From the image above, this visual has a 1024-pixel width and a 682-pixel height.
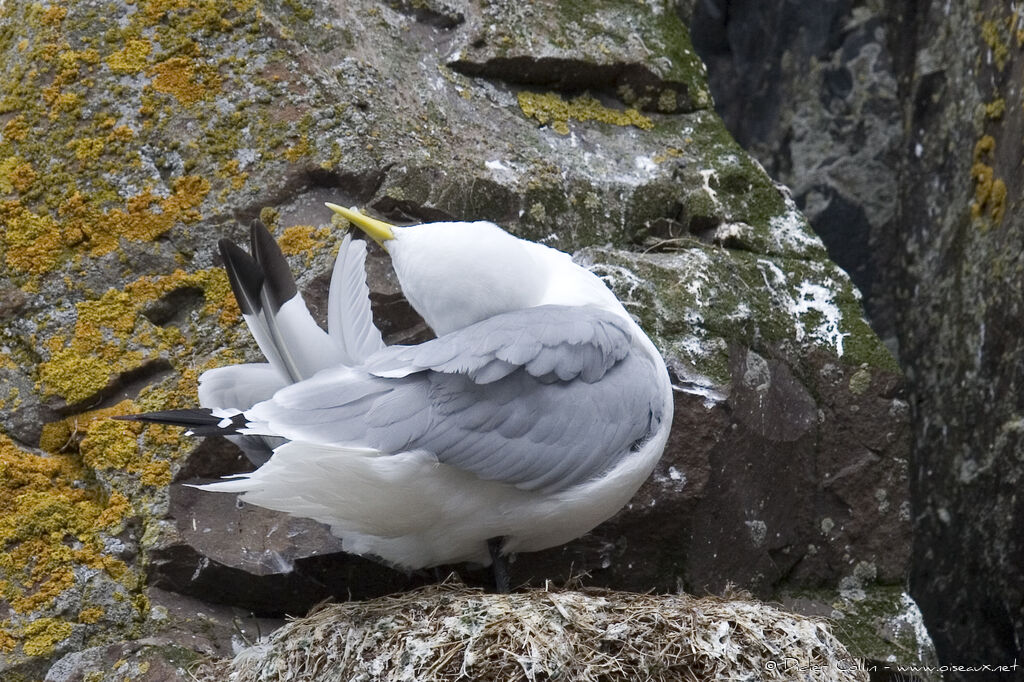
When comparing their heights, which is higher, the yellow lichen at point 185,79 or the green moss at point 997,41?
the green moss at point 997,41

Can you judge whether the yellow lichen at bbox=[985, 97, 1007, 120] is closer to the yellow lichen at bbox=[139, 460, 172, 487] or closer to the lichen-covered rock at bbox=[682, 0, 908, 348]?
the lichen-covered rock at bbox=[682, 0, 908, 348]

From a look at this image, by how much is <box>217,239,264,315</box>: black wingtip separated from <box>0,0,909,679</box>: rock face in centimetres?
36

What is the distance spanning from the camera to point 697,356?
3.29 metres

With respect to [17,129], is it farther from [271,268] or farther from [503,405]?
[503,405]

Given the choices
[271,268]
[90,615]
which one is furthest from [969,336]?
[90,615]

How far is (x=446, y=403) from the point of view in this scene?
2639 mm

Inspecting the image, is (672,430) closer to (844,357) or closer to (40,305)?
(844,357)

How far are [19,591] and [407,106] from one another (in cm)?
166

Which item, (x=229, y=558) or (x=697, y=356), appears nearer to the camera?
(x=229, y=558)

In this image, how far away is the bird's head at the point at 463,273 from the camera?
9.33ft

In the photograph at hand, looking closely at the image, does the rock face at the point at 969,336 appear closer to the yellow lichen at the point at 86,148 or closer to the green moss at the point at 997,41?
the green moss at the point at 997,41

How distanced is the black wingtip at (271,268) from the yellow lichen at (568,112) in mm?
1229

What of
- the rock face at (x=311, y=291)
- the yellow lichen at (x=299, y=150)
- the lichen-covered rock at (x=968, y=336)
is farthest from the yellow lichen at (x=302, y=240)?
the lichen-covered rock at (x=968, y=336)

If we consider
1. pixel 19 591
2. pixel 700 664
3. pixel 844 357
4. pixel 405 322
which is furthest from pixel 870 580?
pixel 19 591
